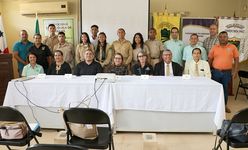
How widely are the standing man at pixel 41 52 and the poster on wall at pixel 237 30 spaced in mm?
3545

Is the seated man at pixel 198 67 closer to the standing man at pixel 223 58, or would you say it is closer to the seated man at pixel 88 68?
the standing man at pixel 223 58

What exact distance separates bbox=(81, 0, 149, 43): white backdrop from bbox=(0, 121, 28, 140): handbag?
11.4ft

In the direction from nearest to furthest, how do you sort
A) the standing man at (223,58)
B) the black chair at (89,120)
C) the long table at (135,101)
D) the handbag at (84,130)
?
the black chair at (89,120)
the handbag at (84,130)
the long table at (135,101)
the standing man at (223,58)

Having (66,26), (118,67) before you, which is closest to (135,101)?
(118,67)

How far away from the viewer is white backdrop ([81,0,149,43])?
5375 millimetres

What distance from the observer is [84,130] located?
229 cm

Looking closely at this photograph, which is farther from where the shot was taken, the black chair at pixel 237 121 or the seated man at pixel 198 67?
the seated man at pixel 198 67

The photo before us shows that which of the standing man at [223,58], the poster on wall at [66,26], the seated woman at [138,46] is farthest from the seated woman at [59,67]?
the standing man at [223,58]

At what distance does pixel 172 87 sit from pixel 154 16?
263 centimetres

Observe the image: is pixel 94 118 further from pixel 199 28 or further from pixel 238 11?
pixel 238 11

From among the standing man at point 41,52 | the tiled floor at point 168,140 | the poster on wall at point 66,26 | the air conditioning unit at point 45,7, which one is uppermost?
the air conditioning unit at point 45,7

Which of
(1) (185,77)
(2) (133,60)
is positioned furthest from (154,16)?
(1) (185,77)

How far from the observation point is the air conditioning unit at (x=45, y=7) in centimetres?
562

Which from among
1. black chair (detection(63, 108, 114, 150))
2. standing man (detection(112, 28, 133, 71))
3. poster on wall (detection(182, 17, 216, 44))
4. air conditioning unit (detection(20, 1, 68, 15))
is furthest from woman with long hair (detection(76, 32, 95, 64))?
black chair (detection(63, 108, 114, 150))
